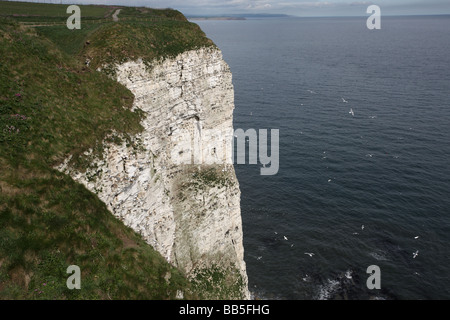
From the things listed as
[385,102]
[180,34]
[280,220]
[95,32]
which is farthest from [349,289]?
[385,102]

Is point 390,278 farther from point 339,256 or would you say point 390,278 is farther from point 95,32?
point 95,32
